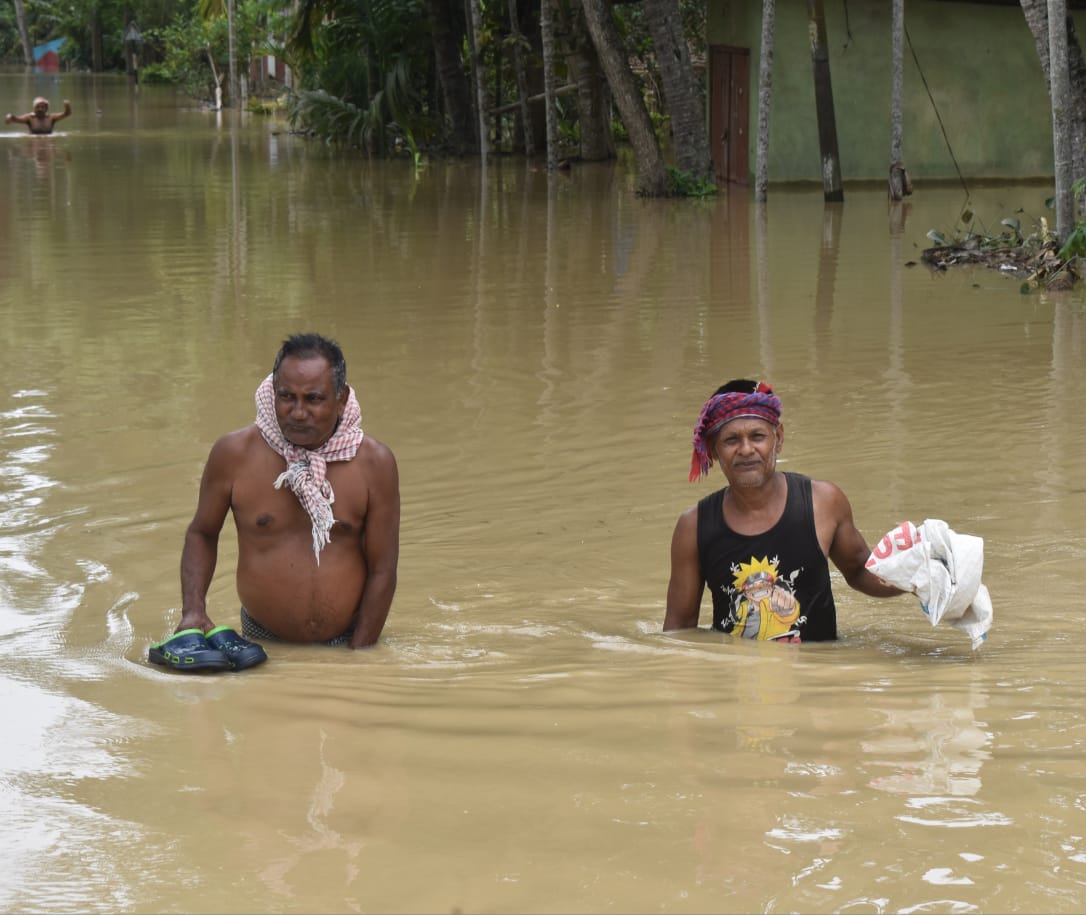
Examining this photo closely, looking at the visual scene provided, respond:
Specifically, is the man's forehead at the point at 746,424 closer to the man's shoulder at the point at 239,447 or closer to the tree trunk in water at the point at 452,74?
the man's shoulder at the point at 239,447

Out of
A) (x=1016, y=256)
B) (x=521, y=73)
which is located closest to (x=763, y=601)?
(x=1016, y=256)

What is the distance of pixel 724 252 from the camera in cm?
1480

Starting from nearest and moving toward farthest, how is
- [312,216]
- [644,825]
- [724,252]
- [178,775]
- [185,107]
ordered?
[644,825] < [178,775] < [724,252] < [312,216] < [185,107]

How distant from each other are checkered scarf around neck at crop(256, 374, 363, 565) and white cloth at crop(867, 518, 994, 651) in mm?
1518

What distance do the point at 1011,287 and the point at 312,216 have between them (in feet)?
29.3

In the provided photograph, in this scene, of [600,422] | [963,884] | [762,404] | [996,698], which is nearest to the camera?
[963,884]

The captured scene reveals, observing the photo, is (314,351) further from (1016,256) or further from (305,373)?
(1016,256)

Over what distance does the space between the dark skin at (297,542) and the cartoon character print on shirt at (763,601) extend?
1014mm

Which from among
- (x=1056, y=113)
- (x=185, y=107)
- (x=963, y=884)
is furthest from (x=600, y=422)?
(x=185, y=107)

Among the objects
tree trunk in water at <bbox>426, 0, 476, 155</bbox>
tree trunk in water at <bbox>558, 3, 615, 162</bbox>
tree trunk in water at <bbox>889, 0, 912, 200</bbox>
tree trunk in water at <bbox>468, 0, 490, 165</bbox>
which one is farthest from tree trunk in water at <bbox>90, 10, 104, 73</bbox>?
tree trunk in water at <bbox>889, 0, 912, 200</bbox>

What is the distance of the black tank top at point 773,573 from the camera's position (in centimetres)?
438

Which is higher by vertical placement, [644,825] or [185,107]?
[185,107]

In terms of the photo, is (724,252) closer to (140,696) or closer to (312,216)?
(312,216)

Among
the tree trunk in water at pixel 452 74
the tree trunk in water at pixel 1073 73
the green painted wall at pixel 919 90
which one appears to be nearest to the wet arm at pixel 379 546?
the tree trunk in water at pixel 1073 73
